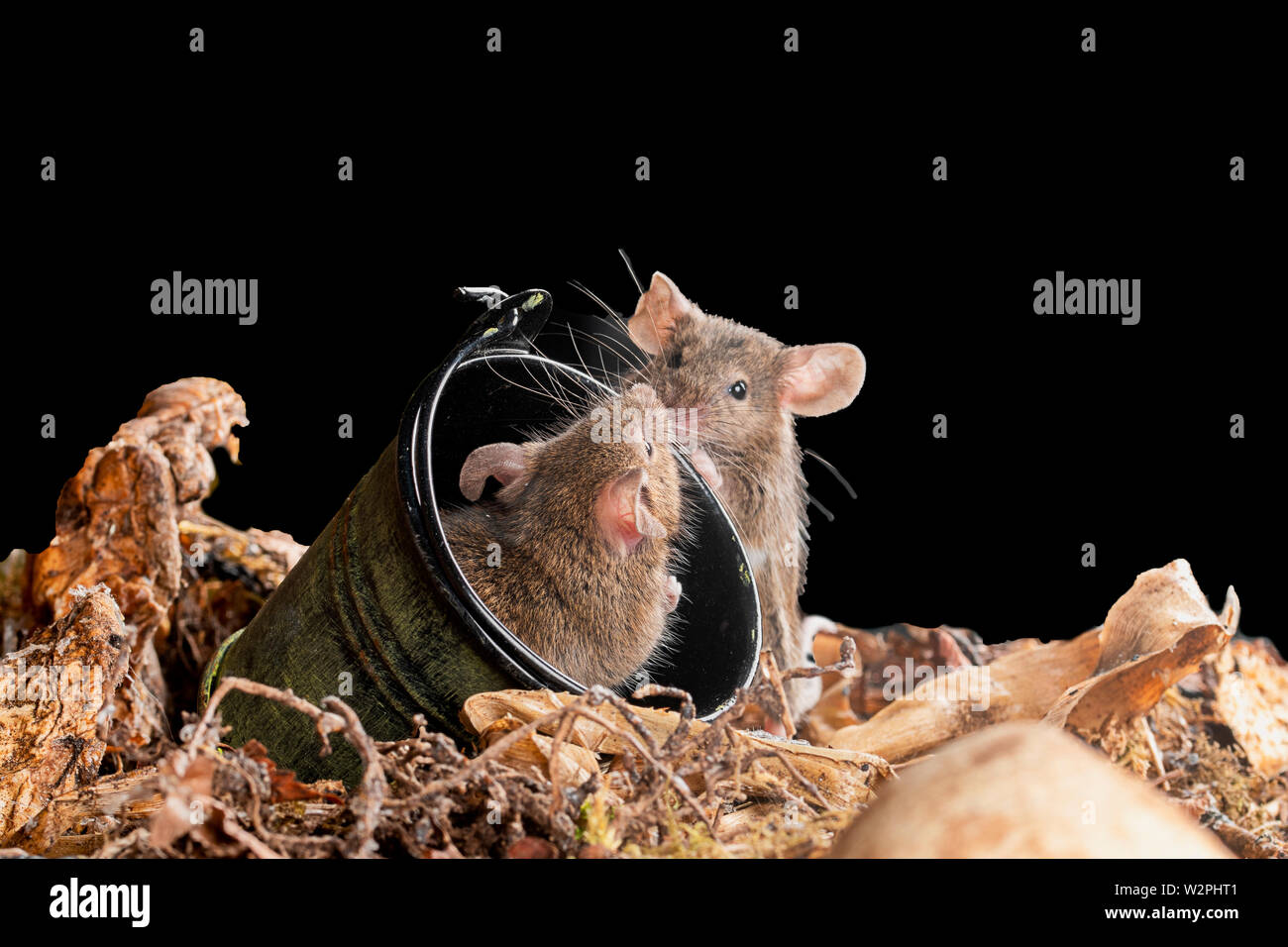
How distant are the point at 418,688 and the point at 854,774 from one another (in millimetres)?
640

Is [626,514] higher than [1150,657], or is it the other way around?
[626,514]

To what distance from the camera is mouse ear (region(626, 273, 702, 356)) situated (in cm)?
281

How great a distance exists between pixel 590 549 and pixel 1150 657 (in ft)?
3.25

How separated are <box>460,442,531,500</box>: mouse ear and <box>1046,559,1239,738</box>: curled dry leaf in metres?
1.08

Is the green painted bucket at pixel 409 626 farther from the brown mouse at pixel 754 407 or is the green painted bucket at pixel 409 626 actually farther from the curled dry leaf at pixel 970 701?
the brown mouse at pixel 754 407

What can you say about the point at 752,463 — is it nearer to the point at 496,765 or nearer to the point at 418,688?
the point at 418,688

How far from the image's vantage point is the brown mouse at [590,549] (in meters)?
1.92

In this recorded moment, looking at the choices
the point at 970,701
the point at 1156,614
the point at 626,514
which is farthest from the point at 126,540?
the point at 1156,614

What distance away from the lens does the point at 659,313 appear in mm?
2824

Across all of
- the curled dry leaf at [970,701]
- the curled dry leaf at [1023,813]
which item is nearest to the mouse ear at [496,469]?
the curled dry leaf at [970,701]

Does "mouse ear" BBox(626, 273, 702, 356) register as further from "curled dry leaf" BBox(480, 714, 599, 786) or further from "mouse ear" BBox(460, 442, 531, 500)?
"curled dry leaf" BBox(480, 714, 599, 786)

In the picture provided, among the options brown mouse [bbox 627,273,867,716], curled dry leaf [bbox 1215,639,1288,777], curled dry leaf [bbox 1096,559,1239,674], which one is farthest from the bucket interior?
curled dry leaf [bbox 1215,639,1288,777]

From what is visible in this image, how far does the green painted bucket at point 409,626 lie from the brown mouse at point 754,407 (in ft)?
1.62

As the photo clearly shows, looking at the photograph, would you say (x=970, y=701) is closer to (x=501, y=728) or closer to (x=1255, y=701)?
(x=1255, y=701)
